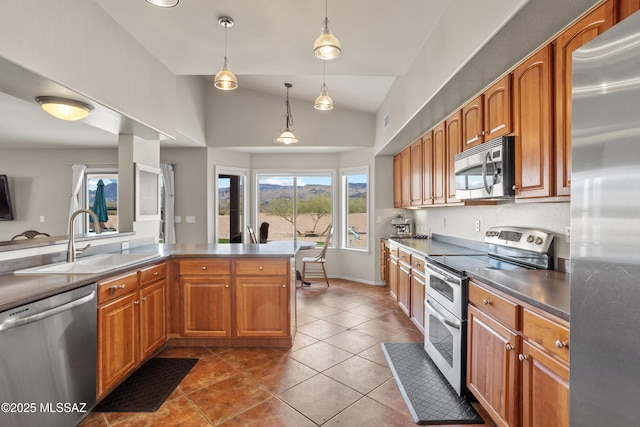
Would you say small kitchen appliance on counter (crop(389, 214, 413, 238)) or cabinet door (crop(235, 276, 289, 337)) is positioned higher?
small kitchen appliance on counter (crop(389, 214, 413, 238))

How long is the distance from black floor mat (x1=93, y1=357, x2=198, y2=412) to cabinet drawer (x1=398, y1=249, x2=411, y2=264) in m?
2.36

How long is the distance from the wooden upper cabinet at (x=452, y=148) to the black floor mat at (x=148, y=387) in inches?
110

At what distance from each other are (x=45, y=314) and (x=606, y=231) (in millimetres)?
2393

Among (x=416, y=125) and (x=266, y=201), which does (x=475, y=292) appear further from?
(x=266, y=201)

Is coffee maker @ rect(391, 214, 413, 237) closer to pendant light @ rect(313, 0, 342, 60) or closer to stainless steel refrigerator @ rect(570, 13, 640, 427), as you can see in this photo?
pendant light @ rect(313, 0, 342, 60)

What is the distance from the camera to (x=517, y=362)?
1560 millimetres

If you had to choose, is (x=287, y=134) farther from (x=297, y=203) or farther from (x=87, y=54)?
(x=87, y=54)

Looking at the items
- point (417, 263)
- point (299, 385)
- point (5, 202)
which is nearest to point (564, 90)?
point (417, 263)

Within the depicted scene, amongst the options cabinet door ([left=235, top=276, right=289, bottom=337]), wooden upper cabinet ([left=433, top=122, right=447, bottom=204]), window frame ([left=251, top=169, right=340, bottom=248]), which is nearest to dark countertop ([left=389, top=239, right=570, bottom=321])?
wooden upper cabinet ([left=433, top=122, right=447, bottom=204])

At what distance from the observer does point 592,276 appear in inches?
37.9

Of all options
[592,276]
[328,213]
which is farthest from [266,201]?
[592,276]

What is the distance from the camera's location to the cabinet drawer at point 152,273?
101 inches

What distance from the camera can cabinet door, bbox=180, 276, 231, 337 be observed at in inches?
117

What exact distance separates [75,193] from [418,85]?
615 cm
